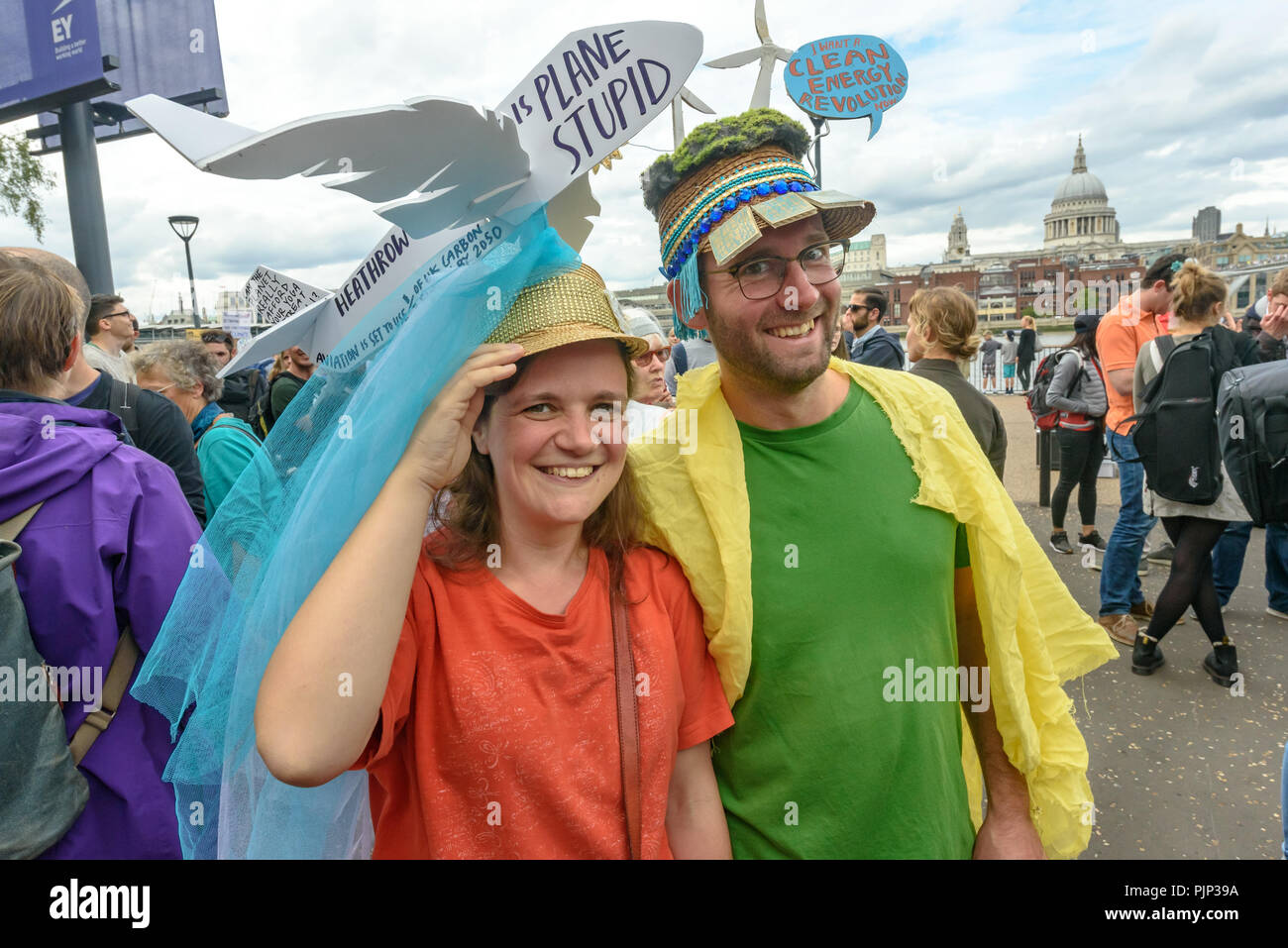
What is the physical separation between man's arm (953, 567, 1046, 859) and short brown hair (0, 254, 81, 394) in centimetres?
228

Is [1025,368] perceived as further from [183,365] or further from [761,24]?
[183,365]

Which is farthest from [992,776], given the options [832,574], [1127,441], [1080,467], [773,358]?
[1080,467]

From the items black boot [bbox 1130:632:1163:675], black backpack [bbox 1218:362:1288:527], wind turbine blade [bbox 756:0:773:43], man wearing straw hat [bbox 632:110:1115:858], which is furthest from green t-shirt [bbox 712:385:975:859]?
black boot [bbox 1130:632:1163:675]

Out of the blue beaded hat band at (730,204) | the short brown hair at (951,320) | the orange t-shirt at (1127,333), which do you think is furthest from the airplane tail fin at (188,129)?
the orange t-shirt at (1127,333)

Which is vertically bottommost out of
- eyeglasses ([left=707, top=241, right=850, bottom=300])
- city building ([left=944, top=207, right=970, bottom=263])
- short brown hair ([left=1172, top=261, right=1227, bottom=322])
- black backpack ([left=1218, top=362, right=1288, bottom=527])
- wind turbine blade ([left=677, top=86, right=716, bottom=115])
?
black backpack ([left=1218, top=362, right=1288, bottom=527])

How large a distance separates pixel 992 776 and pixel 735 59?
6.25 feet

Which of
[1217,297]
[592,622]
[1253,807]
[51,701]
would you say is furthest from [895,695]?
[1217,297]

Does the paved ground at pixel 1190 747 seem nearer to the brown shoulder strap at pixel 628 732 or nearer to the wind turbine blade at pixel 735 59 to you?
the brown shoulder strap at pixel 628 732

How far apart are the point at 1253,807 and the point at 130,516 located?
13.7ft

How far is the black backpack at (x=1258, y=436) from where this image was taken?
9.16 feet

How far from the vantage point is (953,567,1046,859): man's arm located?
1.51m

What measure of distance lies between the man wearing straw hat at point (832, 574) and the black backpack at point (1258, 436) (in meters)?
1.89

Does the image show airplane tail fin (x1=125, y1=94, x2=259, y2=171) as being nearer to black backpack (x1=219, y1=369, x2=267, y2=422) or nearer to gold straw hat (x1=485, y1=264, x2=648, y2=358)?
gold straw hat (x1=485, y1=264, x2=648, y2=358)
